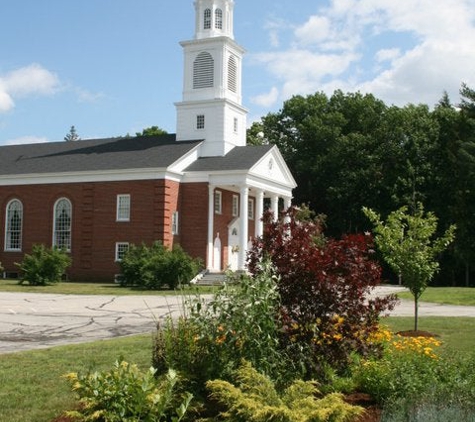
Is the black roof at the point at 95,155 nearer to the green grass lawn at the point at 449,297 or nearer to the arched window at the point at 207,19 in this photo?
the arched window at the point at 207,19

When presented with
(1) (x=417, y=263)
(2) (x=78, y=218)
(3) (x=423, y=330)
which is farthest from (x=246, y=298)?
(2) (x=78, y=218)

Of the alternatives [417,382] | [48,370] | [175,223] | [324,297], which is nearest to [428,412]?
[417,382]

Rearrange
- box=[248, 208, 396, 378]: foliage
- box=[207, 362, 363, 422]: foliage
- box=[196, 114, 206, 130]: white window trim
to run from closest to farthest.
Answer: box=[207, 362, 363, 422]: foliage, box=[248, 208, 396, 378]: foliage, box=[196, 114, 206, 130]: white window trim

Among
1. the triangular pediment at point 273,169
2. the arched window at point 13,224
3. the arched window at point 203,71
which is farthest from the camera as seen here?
the arched window at point 13,224

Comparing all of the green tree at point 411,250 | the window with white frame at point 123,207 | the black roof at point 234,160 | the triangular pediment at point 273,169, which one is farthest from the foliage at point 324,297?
the window with white frame at point 123,207

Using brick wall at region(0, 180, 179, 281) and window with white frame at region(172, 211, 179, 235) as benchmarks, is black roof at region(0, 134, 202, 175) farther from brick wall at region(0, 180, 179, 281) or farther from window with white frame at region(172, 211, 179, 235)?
window with white frame at region(172, 211, 179, 235)

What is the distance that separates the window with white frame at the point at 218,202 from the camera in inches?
1695

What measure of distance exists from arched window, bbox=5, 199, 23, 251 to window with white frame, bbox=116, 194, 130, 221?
791 centimetres

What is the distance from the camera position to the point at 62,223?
43.8 m

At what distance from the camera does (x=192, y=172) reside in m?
41.0

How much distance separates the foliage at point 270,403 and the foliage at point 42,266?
1209 inches

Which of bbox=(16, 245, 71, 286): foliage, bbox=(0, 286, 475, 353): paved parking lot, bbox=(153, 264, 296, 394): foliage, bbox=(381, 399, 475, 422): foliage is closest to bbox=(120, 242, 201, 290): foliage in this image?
bbox=(16, 245, 71, 286): foliage

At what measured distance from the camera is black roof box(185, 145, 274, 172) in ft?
133

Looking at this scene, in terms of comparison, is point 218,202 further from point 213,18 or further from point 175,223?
point 213,18
